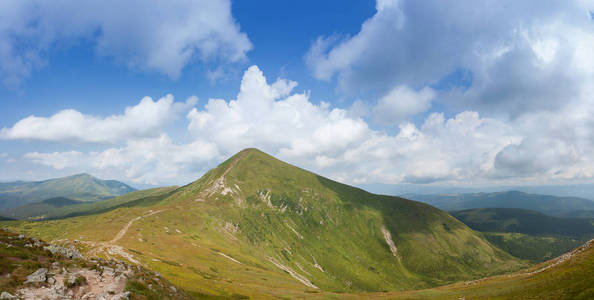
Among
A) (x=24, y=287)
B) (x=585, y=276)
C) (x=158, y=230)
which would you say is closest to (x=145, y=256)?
(x=158, y=230)

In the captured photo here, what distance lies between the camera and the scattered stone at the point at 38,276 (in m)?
29.9

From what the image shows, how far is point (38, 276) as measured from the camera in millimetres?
30562

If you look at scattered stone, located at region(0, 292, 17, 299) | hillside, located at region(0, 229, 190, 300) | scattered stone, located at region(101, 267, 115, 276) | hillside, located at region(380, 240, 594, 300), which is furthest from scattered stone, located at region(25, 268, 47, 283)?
hillside, located at region(380, 240, 594, 300)

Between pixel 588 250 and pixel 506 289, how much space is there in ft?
86.8

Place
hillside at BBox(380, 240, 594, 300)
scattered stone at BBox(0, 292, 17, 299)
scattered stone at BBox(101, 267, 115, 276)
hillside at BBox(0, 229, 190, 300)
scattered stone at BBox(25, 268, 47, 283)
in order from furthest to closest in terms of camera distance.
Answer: hillside at BBox(380, 240, 594, 300) < scattered stone at BBox(101, 267, 115, 276) < scattered stone at BBox(25, 268, 47, 283) < hillside at BBox(0, 229, 190, 300) < scattered stone at BBox(0, 292, 17, 299)

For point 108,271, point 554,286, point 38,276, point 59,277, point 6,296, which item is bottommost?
point 554,286

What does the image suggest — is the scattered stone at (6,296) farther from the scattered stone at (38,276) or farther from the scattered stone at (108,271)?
the scattered stone at (108,271)

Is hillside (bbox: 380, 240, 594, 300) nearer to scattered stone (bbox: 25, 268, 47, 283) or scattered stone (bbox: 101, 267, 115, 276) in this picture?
scattered stone (bbox: 101, 267, 115, 276)

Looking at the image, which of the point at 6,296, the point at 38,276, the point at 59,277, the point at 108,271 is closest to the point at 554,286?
the point at 108,271

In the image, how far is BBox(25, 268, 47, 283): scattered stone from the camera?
2985cm

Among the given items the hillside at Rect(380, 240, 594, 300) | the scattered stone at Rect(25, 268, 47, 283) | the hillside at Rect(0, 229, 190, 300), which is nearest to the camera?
the hillside at Rect(0, 229, 190, 300)

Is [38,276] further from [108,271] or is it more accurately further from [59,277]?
[108,271]

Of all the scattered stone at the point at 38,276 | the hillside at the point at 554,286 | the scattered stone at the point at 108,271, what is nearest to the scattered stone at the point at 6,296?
the scattered stone at the point at 38,276

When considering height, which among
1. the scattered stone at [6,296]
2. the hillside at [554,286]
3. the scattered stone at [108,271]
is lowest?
the hillside at [554,286]
